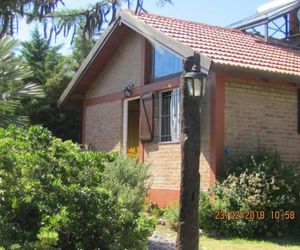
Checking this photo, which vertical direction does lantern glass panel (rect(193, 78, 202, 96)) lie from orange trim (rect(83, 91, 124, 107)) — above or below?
below

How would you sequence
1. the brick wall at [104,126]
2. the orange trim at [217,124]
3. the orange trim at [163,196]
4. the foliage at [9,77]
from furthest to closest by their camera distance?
the brick wall at [104,126]
the orange trim at [163,196]
the orange trim at [217,124]
the foliage at [9,77]

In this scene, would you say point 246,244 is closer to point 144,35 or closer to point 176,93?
point 176,93

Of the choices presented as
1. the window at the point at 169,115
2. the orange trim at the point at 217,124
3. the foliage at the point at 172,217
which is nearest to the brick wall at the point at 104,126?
the window at the point at 169,115

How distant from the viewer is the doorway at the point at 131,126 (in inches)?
595

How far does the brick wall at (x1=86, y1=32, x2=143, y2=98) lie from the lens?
14.9m

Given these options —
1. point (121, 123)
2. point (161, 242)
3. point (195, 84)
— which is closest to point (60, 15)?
point (195, 84)

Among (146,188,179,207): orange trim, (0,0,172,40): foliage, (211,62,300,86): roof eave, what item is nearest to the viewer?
(0,0,172,40): foliage

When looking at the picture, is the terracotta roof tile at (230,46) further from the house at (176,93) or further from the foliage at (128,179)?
the foliage at (128,179)

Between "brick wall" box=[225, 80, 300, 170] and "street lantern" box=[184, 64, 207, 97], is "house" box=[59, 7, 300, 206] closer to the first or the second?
"brick wall" box=[225, 80, 300, 170]

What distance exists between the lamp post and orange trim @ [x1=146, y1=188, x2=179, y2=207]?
20.2ft

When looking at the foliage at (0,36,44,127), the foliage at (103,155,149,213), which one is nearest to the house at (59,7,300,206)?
the foliage at (103,155,149,213)

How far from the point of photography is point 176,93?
12.8 m

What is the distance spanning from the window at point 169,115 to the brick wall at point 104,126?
2.12m

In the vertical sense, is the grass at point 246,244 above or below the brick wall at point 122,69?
below
